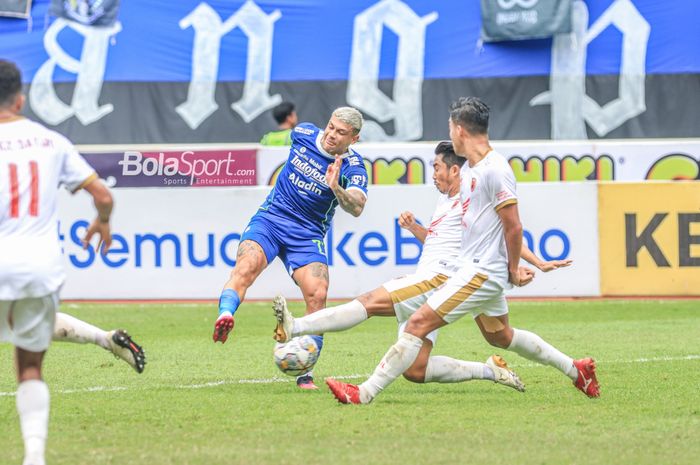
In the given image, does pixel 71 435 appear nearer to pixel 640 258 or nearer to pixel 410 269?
pixel 410 269

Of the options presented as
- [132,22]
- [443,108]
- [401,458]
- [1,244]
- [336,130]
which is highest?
[132,22]

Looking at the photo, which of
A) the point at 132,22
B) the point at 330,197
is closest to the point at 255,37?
the point at 132,22

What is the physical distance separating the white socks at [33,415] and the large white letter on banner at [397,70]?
16646 mm

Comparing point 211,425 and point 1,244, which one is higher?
point 1,244

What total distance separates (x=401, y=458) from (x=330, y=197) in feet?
12.1

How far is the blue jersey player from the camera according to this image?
390 inches

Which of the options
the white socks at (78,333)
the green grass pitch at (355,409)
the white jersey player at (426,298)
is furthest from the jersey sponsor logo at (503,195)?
the white socks at (78,333)

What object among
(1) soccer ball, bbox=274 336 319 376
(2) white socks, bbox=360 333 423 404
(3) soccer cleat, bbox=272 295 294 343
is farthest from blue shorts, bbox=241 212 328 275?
(2) white socks, bbox=360 333 423 404

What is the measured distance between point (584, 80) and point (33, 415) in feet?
57.4

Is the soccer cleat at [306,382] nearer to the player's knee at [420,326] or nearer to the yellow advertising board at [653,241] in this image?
the player's knee at [420,326]

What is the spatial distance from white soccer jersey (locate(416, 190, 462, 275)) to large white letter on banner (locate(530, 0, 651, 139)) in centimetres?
1336

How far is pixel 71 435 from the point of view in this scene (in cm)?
762

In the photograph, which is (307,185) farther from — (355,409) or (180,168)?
(180,168)

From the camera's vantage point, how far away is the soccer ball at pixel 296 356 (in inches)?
366
